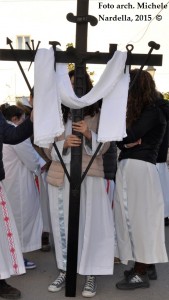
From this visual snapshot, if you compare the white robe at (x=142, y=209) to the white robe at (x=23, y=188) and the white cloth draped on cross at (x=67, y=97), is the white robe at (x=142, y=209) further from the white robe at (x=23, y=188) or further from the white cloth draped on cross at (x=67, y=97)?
the white robe at (x=23, y=188)

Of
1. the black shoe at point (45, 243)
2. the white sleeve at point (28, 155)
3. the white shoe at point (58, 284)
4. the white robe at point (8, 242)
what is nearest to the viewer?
the white robe at point (8, 242)

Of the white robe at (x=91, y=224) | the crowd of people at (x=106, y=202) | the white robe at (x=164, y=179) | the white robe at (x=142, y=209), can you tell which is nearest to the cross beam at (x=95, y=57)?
the crowd of people at (x=106, y=202)

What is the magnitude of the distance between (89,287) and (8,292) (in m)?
0.62

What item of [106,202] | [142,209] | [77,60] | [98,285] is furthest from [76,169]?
[98,285]

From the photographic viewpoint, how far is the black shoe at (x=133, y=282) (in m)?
3.53

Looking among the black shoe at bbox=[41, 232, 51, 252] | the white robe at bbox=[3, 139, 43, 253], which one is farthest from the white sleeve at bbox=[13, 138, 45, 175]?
the black shoe at bbox=[41, 232, 51, 252]

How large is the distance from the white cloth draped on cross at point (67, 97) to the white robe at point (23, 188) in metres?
1.07

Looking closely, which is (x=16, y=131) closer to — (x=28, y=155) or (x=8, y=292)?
(x=28, y=155)

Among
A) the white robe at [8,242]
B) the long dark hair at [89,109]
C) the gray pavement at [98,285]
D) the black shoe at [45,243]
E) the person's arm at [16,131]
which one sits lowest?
the gray pavement at [98,285]

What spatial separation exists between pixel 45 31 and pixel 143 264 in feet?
69.6

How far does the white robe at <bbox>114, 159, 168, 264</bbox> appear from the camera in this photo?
11.3 ft

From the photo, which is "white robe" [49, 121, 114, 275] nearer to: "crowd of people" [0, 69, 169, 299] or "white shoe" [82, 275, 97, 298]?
"crowd of people" [0, 69, 169, 299]

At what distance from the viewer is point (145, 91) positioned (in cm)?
339

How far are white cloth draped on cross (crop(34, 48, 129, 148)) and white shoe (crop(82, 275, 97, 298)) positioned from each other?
1175 mm
